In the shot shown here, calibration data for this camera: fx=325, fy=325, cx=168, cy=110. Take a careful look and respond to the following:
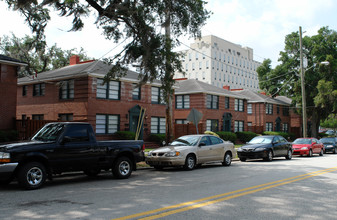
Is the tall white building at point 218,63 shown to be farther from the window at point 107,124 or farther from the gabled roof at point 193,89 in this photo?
the window at point 107,124

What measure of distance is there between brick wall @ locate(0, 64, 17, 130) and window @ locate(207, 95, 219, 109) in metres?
21.9

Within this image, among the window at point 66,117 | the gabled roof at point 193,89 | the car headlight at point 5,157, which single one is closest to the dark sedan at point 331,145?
the gabled roof at point 193,89

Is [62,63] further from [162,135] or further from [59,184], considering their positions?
[59,184]

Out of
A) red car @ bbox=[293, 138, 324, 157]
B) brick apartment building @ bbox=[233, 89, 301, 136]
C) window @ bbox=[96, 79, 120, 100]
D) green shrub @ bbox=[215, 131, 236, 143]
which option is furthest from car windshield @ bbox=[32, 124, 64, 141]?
brick apartment building @ bbox=[233, 89, 301, 136]

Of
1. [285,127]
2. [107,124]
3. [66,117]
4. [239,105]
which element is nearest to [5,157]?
[107,124]

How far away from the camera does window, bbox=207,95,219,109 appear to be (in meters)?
37.7

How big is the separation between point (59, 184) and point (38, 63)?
39.1 m

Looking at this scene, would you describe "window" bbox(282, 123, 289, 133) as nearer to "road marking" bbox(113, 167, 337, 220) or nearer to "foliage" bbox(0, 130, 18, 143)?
"foliage" bbox(0, 130, 18, 143)

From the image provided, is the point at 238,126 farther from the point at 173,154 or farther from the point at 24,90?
the point at 173,154

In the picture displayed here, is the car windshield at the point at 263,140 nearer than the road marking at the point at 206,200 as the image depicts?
No

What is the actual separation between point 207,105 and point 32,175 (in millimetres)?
29687

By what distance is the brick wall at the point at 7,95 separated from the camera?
21.0 meters

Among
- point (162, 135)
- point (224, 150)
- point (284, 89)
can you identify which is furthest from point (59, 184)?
point (284, 89)

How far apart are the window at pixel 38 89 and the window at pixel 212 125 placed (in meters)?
18.1
